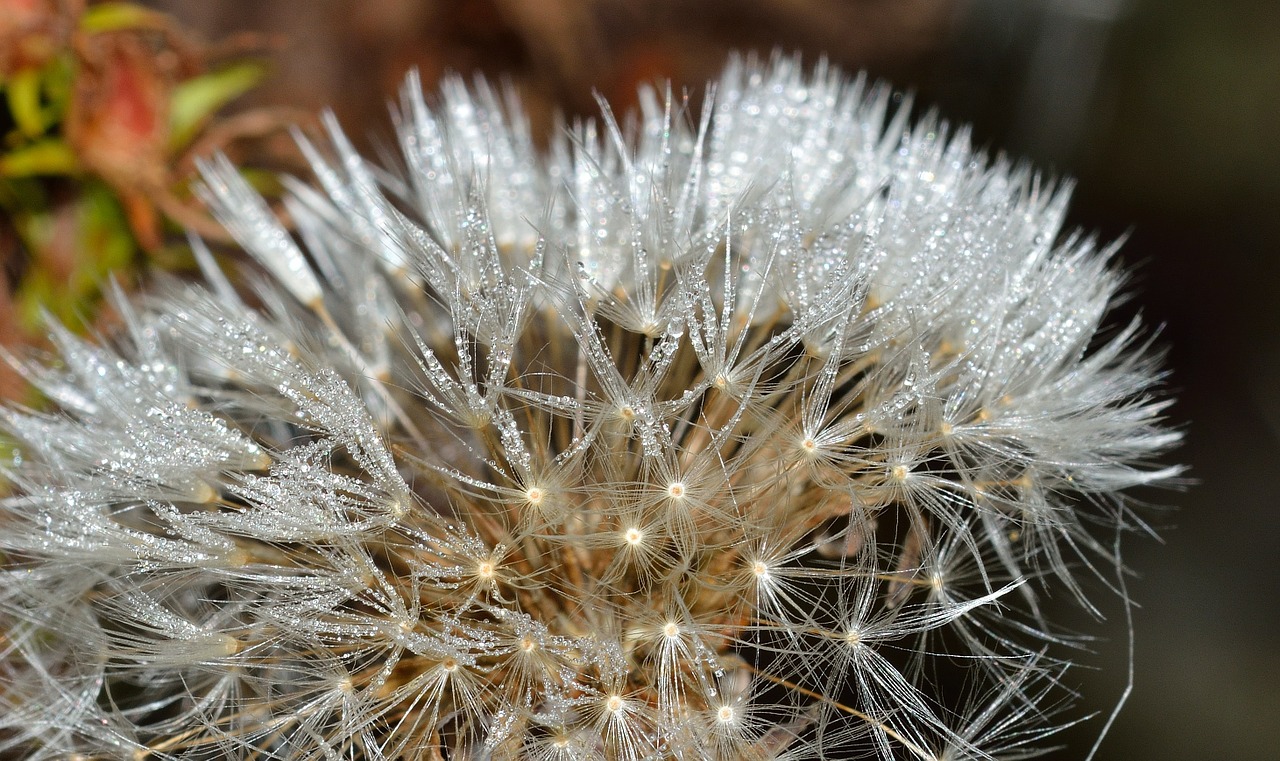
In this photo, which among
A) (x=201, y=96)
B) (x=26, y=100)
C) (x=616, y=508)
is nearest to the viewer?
(x=616, y=508)

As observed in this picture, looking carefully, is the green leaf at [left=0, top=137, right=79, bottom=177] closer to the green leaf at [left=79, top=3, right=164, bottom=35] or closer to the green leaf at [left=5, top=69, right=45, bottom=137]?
the green leaf at [left=5, top=69, right=45, bottom=137]

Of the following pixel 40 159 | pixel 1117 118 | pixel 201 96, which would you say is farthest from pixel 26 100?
pixel 1117 118

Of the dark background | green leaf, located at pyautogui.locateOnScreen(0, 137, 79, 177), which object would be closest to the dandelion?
green leaf, located at pyautogui.locateOnScreen(0, 137, 79, 177)

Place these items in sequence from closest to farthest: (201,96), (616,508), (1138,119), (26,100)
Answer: (616,508) → (26,100) → (201,96) → (1138,119)

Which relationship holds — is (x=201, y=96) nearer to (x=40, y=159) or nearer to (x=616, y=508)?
(x=40, y=159)

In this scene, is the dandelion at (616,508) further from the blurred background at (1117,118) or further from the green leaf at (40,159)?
the blurred background at (1117,118)

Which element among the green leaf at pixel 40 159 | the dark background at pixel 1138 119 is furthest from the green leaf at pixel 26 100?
the dark background at pixel 1138 119
